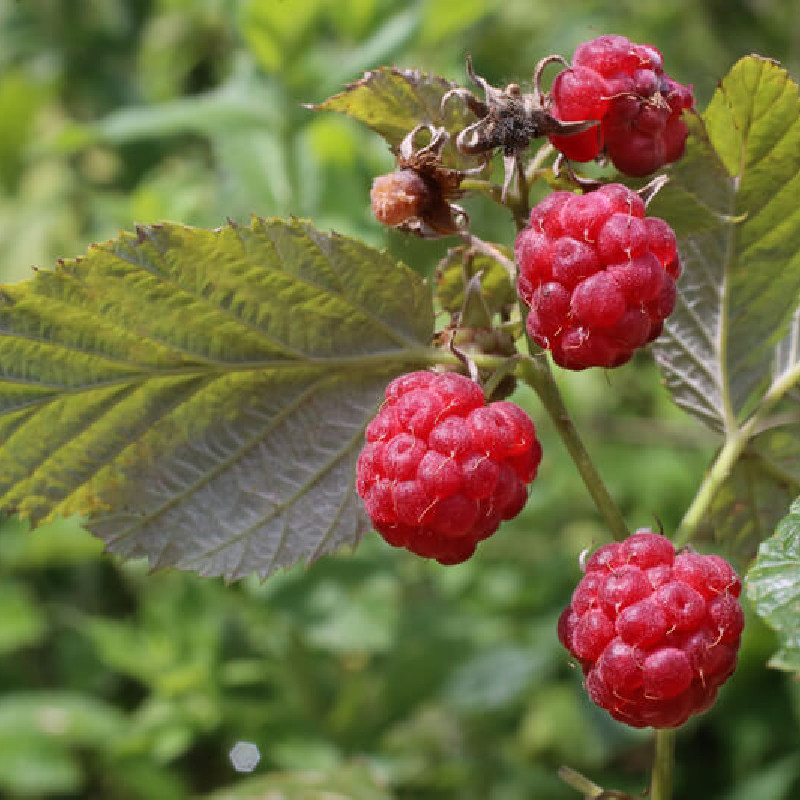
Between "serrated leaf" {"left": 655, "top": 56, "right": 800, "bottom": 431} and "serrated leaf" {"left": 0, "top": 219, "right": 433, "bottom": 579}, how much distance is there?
0.32 m

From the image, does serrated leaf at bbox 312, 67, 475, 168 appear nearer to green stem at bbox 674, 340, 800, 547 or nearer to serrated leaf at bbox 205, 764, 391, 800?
green stem at bbox 674, 340, 800, 547

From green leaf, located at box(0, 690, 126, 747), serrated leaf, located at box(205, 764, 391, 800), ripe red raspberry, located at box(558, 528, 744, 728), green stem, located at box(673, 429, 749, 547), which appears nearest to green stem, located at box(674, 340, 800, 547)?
green stem, located at box(673, 429, 749, 547)

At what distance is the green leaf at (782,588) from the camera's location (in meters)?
1.03

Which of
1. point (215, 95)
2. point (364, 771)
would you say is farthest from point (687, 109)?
point (215, 95)

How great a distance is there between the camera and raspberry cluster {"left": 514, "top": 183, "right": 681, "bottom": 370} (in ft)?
3.59

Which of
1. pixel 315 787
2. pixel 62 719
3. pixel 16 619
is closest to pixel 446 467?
pixel 315 787

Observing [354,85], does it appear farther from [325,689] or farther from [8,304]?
[325,689]

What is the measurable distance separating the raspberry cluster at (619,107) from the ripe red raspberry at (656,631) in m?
0.38

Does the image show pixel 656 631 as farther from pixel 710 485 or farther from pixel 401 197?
pixel 401 197

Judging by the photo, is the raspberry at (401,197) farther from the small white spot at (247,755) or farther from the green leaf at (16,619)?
the green leaf at (16,619)

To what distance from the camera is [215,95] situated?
285 centimetres

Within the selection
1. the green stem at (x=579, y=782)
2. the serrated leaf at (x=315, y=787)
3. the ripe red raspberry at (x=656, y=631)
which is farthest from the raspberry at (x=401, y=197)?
the serrated leaf at (x=315, y=787)

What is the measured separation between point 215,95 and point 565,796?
6.16 ft

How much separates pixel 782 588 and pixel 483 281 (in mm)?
487
